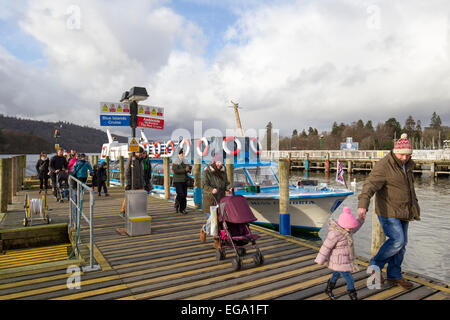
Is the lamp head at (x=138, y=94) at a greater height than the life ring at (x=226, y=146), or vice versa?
the lamp head at (x=138, y=94)

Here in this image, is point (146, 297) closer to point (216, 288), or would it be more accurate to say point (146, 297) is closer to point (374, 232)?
point (216, 288)

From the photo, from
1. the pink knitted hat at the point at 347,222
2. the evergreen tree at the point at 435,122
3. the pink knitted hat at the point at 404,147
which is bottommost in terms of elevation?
the pink knitted hat at the point at 347,222

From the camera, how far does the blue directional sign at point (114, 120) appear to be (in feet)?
24.5

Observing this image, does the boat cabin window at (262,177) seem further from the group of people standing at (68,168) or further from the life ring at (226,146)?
the group of people standing at (68,168)

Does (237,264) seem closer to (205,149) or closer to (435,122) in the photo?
(205,149)

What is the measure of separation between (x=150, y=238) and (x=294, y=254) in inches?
122

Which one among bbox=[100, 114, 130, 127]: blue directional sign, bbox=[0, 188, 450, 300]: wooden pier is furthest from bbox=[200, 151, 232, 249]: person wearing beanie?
bbox=[100, 114, 130, 127]: blue directional sign

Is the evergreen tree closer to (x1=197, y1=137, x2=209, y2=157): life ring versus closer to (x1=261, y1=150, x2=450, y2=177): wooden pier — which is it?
(x1=261, y1=150, x2=450, y2=177): wooden pier

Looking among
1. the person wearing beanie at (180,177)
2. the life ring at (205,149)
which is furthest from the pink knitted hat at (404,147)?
the life ring at (205,149)

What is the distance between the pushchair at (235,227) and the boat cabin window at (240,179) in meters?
6.95

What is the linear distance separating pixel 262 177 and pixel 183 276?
8526 mm

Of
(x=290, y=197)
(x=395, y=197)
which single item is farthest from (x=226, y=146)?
(x=395, y=197)

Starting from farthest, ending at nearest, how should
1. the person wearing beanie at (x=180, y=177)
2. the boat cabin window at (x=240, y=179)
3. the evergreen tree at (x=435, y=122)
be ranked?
the evergreen tree at (x=435, y=122) → the boat cabin window at (x=240, y=179) → the person wearing beanie at (x=180, y=177)

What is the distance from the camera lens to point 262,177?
514 inches
